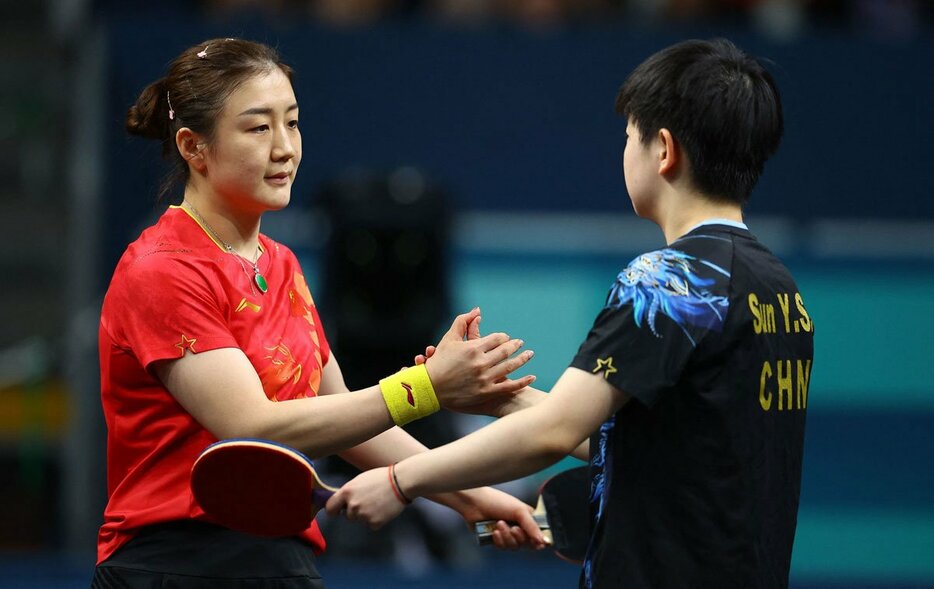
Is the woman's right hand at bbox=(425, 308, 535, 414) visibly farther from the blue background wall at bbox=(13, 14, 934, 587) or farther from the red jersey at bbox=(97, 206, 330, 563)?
the blue background wall at bbox=(13, 14, 934, 587)

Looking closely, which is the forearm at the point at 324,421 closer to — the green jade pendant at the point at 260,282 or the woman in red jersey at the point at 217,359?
the woman in red jersey at the point at 217,359

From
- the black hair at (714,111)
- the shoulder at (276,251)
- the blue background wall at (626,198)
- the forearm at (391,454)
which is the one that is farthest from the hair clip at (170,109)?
the blue background wall at (626,198)

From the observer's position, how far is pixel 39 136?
7.56m

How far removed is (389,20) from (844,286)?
2.83 meters

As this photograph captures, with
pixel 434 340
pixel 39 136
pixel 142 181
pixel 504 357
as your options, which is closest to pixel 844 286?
pixel 434 340

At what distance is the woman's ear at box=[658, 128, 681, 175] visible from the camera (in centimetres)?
261

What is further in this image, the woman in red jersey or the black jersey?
the woman in red jersey

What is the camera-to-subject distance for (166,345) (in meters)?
2.64

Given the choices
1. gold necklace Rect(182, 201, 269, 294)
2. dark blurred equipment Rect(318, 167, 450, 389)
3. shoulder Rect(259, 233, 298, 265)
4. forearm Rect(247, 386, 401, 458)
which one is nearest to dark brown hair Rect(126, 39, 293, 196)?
gold necklace Rect(182, 201, 269, 294)

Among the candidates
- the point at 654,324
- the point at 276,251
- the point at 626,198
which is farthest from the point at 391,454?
the point at 626,198

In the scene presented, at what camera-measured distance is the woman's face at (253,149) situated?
110 inches

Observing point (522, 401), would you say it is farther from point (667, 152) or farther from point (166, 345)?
point (166, 345)

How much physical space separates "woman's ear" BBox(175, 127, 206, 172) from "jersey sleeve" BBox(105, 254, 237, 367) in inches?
9.6

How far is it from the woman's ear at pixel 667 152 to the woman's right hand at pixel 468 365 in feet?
1.48
